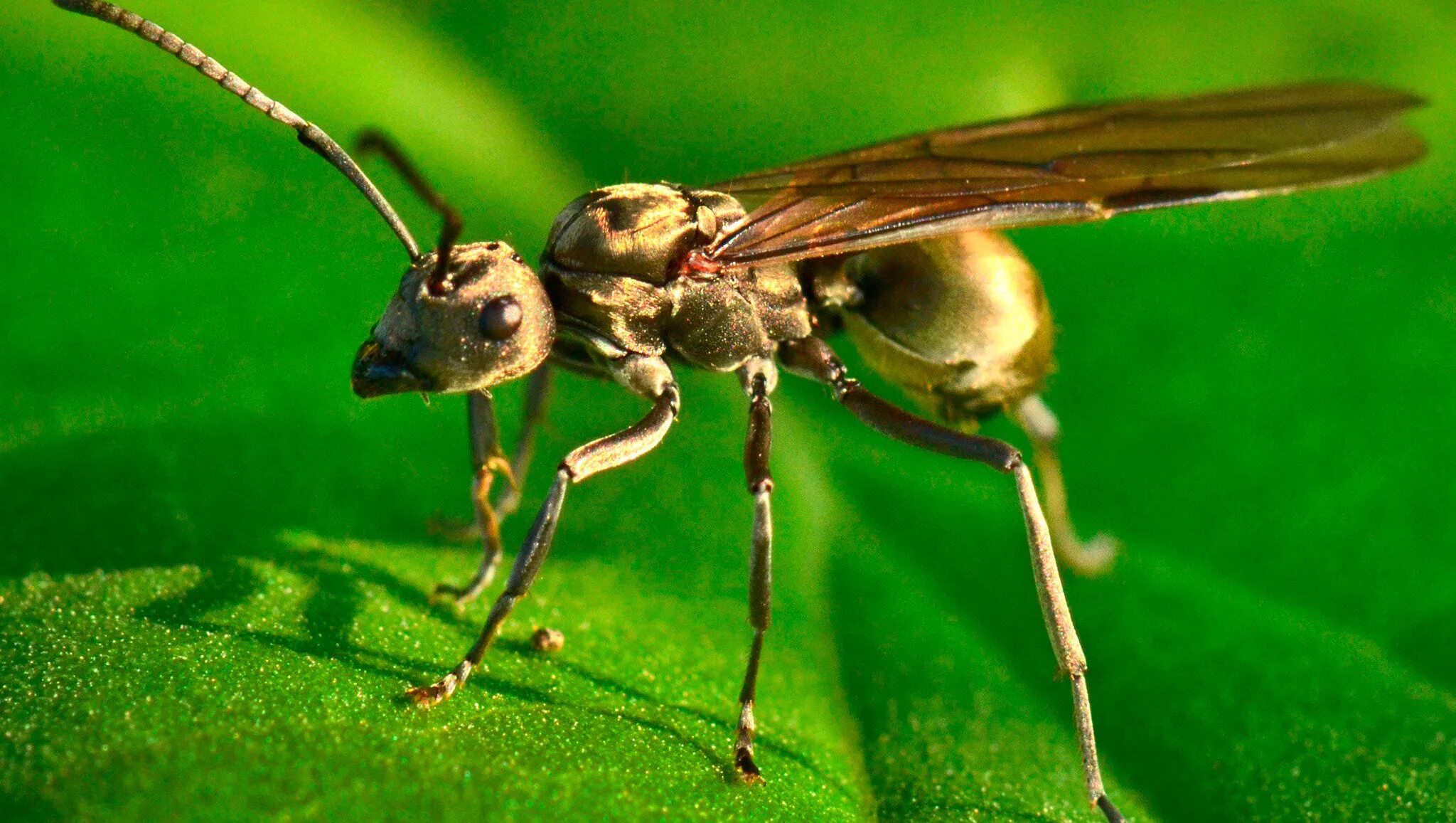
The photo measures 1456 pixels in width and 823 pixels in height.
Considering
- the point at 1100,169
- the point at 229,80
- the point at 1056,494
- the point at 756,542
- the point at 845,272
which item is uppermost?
the point at 1100,169

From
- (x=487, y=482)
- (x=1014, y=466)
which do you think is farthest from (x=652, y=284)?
(x=1014, y=466)

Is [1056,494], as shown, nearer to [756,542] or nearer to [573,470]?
[756,542]

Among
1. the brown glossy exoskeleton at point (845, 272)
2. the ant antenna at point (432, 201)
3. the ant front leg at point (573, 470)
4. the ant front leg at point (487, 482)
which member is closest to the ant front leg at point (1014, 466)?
the brown glossy exoskeleton at point (845, 272)

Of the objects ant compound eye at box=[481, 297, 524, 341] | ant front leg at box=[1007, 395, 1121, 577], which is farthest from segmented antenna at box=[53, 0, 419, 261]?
ant front leg at box=[1007, 395, 1121, 577]

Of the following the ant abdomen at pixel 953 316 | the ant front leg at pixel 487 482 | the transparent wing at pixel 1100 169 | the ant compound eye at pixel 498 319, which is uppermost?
the transparent wing at pixel 1100 169

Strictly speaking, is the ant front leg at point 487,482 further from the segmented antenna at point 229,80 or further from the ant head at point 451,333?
the segmented antenna at point 229,80

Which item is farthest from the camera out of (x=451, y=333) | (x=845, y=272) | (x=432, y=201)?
(x=845, y=272)
